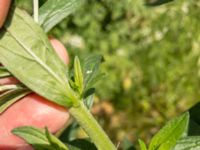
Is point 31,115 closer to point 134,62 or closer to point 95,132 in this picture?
point 95,132

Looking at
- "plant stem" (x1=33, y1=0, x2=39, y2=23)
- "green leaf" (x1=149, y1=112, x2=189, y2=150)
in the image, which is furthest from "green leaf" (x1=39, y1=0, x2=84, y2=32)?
"green leaf" (x1=149, y1=112, x2=189, y2=150)

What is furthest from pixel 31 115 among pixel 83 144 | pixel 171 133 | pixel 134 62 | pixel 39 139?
pixel 134 62

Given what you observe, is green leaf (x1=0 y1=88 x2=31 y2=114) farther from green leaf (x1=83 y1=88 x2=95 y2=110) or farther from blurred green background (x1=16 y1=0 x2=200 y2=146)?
blurred green background (x1=16 y1=0 x2=200 y2=146)

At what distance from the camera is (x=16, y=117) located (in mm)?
1191

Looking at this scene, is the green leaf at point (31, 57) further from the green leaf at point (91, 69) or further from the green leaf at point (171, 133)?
the green leaf at point (171, 133)

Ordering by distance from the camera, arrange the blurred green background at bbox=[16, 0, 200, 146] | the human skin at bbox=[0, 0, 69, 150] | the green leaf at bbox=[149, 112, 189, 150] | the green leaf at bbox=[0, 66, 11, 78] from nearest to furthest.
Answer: the green leaf at bbox=[149, 112, 189, 150]
the green leaf at bbox=[0, 66, 11, 78]
the human skin at bbox=[0, 0, 69, 150]
the blurred green background at bbox=[16, 0, 200, 146]

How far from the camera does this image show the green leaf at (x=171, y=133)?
825 millimetres

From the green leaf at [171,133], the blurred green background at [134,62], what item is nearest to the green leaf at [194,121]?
the green leaf at [171,133]

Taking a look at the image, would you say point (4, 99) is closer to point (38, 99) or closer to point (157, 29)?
point (38, 99)

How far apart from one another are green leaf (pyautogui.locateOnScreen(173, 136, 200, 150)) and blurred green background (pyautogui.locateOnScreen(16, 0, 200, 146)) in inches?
61.0

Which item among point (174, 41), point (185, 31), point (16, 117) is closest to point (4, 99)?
point (16, 117)

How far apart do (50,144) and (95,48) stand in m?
2.09

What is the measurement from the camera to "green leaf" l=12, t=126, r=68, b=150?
848 mm

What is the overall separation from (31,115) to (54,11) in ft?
1.00
